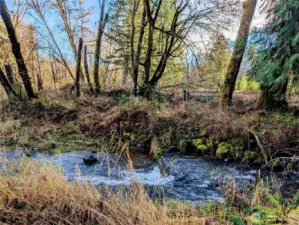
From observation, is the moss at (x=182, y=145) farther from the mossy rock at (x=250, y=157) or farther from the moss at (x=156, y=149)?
the mossy rock at (x=250, y=157)

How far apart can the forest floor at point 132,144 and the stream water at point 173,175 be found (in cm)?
48

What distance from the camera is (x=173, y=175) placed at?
484 centimetres

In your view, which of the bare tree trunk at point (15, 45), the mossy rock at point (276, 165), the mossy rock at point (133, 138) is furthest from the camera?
the bare tree trunk at point (15, 45)

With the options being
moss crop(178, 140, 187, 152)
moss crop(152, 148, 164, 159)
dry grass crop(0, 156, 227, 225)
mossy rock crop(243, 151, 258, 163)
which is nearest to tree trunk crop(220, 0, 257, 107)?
moss crop(178, 140, 187, 152)

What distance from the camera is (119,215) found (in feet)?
7.74

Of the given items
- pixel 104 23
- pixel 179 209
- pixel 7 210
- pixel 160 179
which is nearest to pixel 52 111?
pixel 104 23

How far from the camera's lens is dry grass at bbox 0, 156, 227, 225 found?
2.29 meters

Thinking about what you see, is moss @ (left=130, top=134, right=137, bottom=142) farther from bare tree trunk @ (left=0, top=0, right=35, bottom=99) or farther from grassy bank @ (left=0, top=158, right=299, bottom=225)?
bare tree trunk @ (left=0, top=0, right=35, bottom=99)

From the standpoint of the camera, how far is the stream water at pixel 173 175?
3855mm

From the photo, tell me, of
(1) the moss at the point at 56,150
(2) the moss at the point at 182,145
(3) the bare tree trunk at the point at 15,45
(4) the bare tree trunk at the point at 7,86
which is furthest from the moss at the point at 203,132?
(4) the bare tree trunk at the point at 7,86

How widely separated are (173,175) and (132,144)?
274 cm

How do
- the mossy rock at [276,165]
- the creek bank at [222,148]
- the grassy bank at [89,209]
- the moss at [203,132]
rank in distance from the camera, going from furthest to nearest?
the moss at [203,132] → the creek bank at [222,148] → the mossy rock at [276,165] → the grassy bank at [89,209]

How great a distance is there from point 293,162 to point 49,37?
13427 millimetres

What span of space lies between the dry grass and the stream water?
49cm
